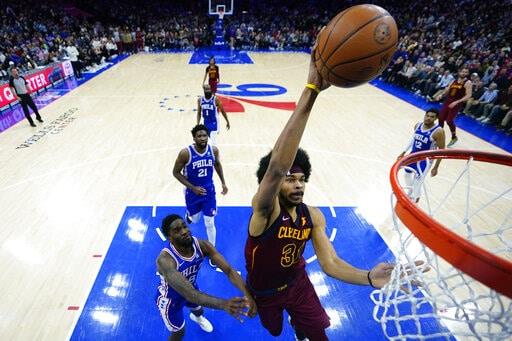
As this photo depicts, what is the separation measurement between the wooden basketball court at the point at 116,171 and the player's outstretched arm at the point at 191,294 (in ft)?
5.38

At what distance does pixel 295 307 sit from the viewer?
7.54 ft

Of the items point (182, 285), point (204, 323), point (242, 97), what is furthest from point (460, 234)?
point (242, 97)

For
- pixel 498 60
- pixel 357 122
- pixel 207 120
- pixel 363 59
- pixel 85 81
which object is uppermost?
pixel 363 59

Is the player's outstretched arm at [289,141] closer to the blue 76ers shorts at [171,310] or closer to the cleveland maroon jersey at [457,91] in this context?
the blue 76ers shorts at [171,310]

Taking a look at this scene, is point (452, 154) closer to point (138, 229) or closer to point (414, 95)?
point (138, 229)

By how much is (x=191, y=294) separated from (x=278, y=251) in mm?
676

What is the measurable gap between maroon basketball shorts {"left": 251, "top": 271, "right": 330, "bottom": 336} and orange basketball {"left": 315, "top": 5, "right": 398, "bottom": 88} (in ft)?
4.80

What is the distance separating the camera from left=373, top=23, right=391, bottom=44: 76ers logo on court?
163cm

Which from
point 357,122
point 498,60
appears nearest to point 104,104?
point 357,122

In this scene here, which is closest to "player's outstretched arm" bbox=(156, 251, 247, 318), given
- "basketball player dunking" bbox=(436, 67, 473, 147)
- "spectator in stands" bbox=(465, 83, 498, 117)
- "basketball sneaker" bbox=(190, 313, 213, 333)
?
"basketball sneaker" bbox=(190, 313, 213, 333)

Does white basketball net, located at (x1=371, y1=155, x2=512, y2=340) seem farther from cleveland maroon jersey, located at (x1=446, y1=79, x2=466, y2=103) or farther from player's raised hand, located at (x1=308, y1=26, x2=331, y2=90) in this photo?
cleveland maroon jersey, located at (x1=446, y1=79, x2=466, y2=103)

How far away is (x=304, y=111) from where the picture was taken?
53.7 inches

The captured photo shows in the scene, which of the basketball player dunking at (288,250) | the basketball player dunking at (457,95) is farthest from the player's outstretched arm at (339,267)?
the basketball player dunking at (457,95)

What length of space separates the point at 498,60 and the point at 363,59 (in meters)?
13.1
